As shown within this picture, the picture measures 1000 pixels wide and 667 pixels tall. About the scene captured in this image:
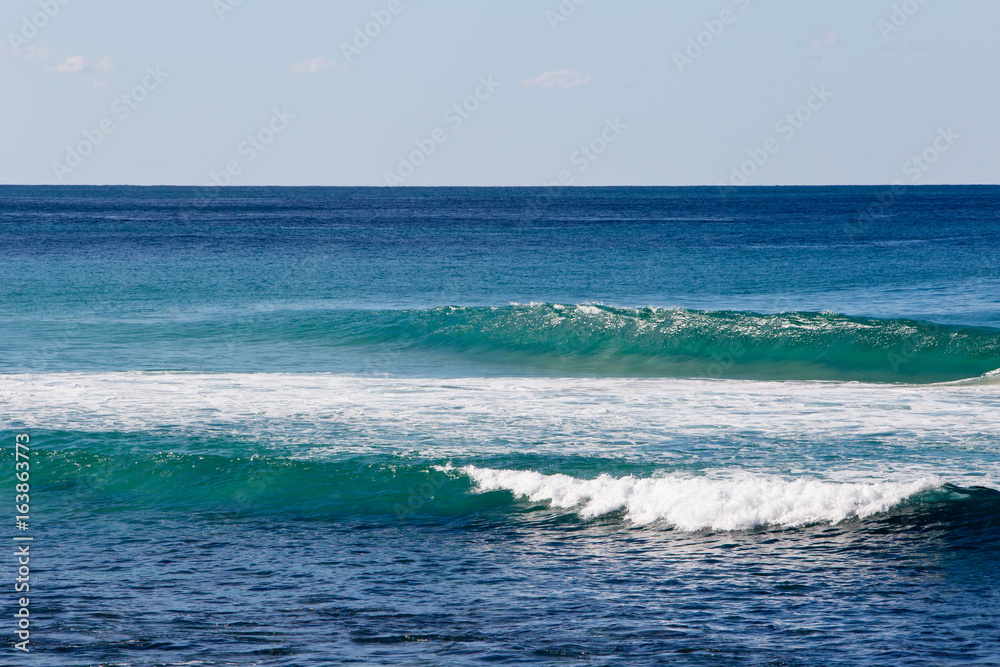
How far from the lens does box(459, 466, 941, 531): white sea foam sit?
10.8 metres

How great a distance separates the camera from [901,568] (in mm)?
9430

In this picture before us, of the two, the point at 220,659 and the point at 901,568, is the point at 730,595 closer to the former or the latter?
the point at 901,568

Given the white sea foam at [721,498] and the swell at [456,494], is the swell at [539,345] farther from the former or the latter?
the white sea foam at [721,498]

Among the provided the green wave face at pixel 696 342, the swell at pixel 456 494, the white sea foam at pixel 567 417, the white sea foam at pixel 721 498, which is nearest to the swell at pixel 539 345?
the green wave face at pixel 696 342

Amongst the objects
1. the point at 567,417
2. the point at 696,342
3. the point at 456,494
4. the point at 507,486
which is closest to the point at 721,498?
the point at 507,486

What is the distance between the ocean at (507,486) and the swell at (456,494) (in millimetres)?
39

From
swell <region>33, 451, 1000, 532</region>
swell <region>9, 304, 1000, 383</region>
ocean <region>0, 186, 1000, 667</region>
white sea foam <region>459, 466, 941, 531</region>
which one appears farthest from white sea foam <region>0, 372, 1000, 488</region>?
swell <region>9, 304, 1000, 383</region>

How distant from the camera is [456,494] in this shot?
474 inches

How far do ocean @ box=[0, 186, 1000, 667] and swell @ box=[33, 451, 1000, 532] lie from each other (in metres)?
0.04

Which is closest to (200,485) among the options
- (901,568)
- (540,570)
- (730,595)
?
(540,570)

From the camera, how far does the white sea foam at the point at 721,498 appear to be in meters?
10.8

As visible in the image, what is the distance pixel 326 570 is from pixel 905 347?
63.5ft

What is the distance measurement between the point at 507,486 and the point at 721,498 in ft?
8.35

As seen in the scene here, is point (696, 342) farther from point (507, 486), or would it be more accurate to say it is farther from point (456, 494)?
point (456, 494)
